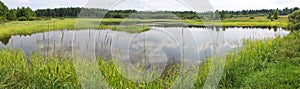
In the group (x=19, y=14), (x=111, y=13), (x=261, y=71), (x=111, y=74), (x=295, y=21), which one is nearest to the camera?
(x=111, y=13)

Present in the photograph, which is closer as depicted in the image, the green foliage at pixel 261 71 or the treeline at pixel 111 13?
the treeline at pixel 111 13

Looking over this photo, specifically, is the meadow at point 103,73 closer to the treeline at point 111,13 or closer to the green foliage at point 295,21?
the treeline at point 111,13

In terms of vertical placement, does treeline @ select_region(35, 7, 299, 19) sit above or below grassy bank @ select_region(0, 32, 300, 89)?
above

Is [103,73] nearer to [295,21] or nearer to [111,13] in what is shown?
[111,13]

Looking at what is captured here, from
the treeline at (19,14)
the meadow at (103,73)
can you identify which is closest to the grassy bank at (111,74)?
the meadow at (103,73)

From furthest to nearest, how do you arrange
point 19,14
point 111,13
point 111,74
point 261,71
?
point 19,14
point 261,71
point 111,74
point 111,13

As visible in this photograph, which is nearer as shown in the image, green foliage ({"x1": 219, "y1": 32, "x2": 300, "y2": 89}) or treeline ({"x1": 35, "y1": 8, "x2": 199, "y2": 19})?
treeline ({"x1": 35, "y1": 8, "x2": 199, "y2": 19})

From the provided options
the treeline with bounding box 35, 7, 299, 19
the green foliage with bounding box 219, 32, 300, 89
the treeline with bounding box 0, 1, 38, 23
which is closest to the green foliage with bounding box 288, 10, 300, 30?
A: the green foliage with bounding box 219, 32, 300, 89

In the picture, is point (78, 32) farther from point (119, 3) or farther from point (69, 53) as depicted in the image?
point (119, 3)

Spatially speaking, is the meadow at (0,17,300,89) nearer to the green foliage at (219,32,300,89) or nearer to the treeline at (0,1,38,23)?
the green foliage at (219,32,300,89)

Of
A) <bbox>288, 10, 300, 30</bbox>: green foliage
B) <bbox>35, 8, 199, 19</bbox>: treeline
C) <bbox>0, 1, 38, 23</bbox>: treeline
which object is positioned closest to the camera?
<bbox>35, 8, 199, 19</bbox>: treeline

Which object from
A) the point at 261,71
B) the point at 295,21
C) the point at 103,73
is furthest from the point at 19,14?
the point at 261,71

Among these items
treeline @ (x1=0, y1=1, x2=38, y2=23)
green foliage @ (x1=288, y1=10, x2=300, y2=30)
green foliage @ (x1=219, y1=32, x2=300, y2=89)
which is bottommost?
green foliage @ (x1=219, y1=32, x2=300, y2=89)

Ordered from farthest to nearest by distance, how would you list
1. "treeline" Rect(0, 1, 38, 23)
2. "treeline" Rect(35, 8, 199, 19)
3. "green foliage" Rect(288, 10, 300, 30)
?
"green foliage" Rect(288, 10, 300, 30), "treeline" Rect(0, 1, 38, 23), "treeline" Rect(35, 8, 199, 19)
